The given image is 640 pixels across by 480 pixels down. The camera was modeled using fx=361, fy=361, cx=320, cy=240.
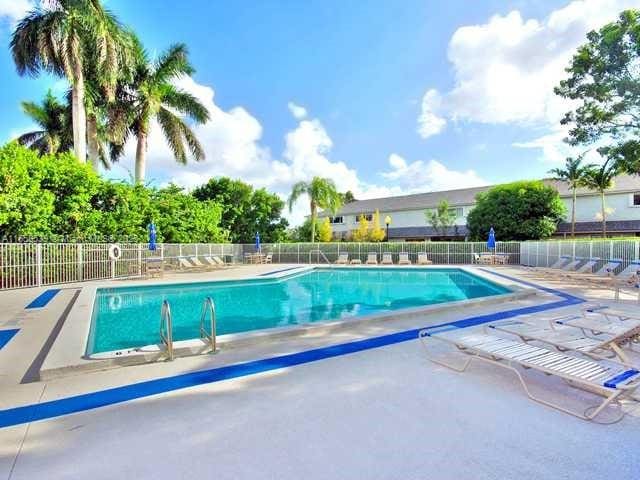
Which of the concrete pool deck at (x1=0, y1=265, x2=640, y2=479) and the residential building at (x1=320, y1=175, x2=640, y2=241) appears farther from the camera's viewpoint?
the residential building at (x1=320, y1=175, x2=640, y2=241)

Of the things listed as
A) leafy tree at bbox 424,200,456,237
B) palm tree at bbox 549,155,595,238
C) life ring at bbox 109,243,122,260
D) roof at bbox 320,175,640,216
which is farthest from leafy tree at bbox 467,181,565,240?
life ring at bbox 109,243,122,260

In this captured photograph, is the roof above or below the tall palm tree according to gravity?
below

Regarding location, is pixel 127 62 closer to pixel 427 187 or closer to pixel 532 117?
pixel 532 117

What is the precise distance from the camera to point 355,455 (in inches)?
98.5

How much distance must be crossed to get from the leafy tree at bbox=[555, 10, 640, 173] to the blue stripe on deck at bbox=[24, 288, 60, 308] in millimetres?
18068

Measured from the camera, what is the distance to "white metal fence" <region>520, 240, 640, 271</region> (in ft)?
44.5

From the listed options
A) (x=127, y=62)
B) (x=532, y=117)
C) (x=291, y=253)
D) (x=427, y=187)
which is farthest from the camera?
(x=427, y=187)

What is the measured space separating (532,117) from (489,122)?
3.10 m

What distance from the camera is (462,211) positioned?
33.7 meters

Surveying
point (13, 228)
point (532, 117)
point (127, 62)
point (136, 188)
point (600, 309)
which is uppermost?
point (127, 62)

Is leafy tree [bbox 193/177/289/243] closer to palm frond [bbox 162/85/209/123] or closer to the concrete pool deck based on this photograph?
palm frond [bbox 162/85/209/123]

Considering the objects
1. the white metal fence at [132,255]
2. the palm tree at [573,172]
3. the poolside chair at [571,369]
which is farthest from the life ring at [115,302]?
the palm tree at [573,172]

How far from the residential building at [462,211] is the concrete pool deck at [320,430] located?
98.3ft

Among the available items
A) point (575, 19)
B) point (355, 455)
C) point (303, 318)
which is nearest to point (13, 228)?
point (303, 318)
